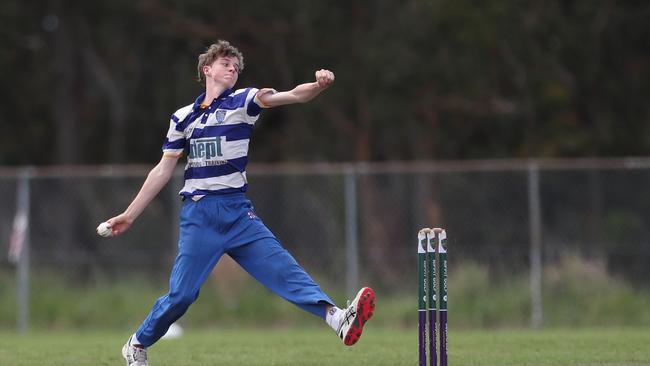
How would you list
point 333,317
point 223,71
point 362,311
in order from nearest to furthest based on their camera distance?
point 362,311, point 333,317, point 223,71

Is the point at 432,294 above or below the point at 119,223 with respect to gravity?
below

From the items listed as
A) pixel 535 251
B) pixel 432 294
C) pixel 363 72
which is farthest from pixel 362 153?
pixel 432 294

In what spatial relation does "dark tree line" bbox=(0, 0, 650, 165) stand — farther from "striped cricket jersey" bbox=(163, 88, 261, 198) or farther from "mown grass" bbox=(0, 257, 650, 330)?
"striped cricket jersey" bbox=(163, 88, 261, 198)

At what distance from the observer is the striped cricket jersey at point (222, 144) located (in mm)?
A: 8602

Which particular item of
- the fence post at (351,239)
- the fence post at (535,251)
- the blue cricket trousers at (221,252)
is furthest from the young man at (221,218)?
the fence post at (535,251)

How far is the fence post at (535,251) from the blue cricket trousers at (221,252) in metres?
8.84

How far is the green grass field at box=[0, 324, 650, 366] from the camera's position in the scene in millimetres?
10164

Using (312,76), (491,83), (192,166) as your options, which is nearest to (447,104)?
(491,83)

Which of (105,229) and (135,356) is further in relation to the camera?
(135,356)

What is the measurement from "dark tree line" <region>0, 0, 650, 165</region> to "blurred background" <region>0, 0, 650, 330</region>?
0.05 meters

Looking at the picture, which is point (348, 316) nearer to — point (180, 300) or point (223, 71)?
point (180, 300)

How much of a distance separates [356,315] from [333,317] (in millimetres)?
219

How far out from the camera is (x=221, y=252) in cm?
→ 864

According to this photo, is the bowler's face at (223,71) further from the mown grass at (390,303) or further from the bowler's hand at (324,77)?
the mown grass at (390,303)
